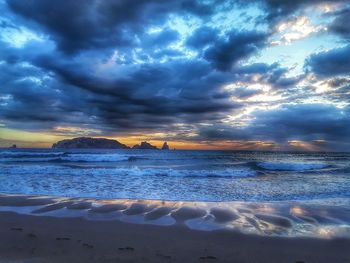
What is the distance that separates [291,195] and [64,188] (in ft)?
36.7

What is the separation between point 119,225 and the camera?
6.99 meters

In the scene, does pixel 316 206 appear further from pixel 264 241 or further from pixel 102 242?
pixel 102 242

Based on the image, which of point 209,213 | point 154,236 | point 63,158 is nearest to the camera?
point 154,236

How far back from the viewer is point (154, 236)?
6.10 m

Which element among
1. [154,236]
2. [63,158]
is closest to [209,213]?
[154,236]

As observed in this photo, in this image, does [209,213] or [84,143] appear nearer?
[209,213]

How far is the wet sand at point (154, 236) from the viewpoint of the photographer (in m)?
4.98

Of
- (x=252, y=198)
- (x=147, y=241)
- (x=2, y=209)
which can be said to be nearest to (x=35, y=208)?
(x=2, y=209)

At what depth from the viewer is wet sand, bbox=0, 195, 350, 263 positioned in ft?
16.3

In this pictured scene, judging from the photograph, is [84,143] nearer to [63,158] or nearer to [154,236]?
[63,158]

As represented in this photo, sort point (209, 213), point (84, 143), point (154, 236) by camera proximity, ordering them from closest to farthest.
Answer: point (154, 236) → point (209, 213) → point (84, 143)

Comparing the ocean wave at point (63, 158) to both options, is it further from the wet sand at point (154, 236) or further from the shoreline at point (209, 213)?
the wet sand at point (154, 236)

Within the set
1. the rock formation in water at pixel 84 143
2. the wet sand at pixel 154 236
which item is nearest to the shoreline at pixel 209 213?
the wet sand at pixel 154 236

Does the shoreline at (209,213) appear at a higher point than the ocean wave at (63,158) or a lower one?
lower
